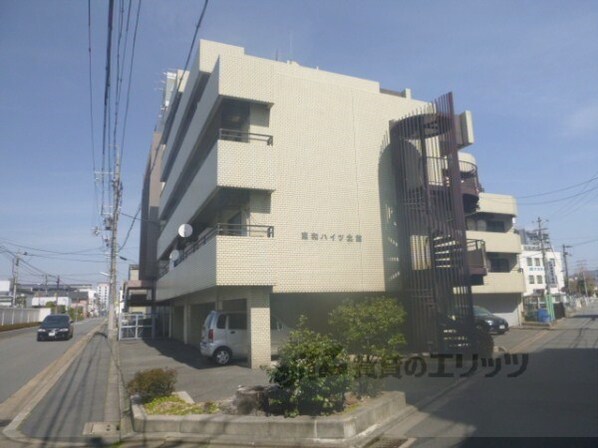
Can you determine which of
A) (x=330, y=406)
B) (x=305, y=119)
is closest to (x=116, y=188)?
(x=305, y=119)

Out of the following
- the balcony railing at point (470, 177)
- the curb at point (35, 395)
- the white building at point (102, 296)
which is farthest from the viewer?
the white building at point (102, 296)

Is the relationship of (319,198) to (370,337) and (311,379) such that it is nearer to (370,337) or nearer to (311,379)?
(370,337)

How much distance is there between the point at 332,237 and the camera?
15.9 m

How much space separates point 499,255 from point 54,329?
30.6 meters

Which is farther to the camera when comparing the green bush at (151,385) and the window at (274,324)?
the window at (274,324)

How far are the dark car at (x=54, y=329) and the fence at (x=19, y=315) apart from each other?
61.9 ft

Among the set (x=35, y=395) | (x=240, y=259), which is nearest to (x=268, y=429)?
(x=240, y=259)

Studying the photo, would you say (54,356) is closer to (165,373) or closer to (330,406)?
(165,373)

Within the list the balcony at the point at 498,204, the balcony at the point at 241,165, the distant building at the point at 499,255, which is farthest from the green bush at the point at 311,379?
the balcony at the point at 498,204

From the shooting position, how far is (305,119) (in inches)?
644

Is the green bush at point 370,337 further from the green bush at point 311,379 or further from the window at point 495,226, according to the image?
the window at point 495,226

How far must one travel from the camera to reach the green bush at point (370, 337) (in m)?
8.16

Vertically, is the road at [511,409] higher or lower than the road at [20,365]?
higher

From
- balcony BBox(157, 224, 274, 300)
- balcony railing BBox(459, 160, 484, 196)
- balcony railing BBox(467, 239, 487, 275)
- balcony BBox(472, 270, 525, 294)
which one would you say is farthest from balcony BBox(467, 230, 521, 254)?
balcony BBox(157, 224, 274, 300)
